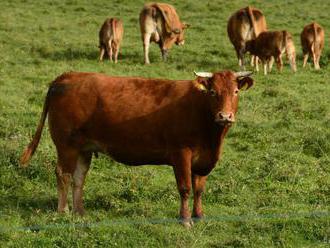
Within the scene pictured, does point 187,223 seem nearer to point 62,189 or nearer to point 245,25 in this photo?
point 62,189

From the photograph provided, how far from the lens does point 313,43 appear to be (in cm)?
2153

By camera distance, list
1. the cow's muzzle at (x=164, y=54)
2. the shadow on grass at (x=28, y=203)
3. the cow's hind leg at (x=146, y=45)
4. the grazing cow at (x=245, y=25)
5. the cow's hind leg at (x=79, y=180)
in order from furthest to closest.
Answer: the grazing cow at (x=245, y=25)
the cow's muzzle at (x=164, y=54)
the cow's hind leg at (x=146, y=45)
the shadow on grass at (x=28, y=203)
the cow's hind leg at (x=79, y=180)

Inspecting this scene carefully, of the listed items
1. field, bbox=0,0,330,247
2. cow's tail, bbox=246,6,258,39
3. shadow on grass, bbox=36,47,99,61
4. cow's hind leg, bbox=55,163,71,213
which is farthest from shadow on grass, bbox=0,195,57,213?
cow's tail, bbox=246,6,258,39

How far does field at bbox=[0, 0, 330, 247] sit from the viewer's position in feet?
24.6

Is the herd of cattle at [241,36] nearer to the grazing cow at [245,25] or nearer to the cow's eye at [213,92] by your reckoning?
the grazing cow at [245,25]

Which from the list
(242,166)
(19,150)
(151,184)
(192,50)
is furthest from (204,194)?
(192,50)

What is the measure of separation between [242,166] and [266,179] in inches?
28.3

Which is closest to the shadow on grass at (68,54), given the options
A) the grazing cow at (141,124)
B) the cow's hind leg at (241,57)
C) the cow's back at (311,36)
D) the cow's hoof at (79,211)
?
the cow's hind leg at (241,57)

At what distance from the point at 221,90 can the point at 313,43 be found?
14.5 m

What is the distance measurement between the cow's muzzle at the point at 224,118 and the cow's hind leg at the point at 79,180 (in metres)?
2.01

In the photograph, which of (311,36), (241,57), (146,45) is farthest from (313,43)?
(146,45)

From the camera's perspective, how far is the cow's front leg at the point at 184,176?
7.99 metres

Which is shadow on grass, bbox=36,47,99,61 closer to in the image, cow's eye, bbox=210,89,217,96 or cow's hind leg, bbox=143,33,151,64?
cow's hind leg, bbox=143,33,151,64

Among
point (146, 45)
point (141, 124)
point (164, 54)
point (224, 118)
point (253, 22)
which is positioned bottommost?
point (164, 54)
